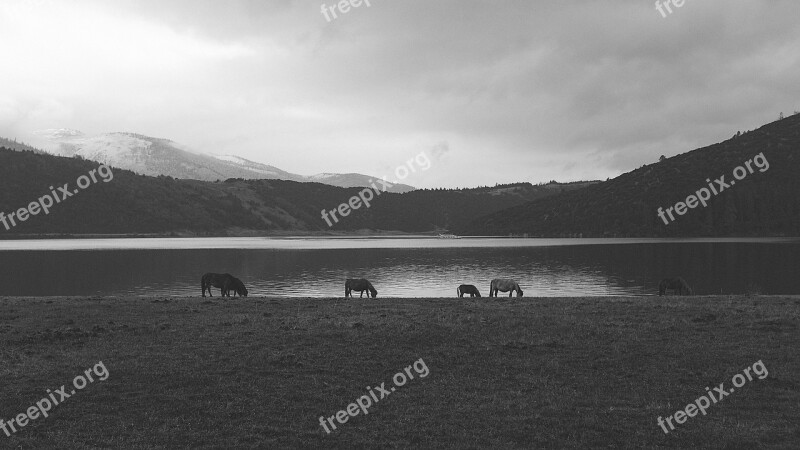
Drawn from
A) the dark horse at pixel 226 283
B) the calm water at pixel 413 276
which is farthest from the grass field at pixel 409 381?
the calm water at pixel 413 276

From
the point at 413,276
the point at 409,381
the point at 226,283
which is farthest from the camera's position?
the point at 413,276

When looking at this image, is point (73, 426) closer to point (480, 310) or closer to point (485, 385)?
point (485, 385)

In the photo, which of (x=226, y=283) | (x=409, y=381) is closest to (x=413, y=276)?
(x=226, y=283)

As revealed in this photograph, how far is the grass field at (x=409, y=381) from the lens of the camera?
12.3 metres

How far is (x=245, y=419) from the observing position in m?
13.1

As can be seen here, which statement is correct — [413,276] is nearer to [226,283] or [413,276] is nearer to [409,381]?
[226,283]

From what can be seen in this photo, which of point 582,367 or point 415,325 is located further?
point 415,325

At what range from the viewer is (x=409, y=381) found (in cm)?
1652

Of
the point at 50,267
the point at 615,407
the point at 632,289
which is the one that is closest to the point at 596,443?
the point at 615,407

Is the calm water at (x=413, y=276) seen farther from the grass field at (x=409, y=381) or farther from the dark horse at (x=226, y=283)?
the grass field at (x=409, y=381)

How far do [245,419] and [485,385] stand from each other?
6.63 metres

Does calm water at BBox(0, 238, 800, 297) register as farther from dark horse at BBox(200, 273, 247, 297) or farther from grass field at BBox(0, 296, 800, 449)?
grass field at BBox(0, 296, 800, 449)

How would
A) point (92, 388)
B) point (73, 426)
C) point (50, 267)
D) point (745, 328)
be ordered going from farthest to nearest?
point (50, 267) → point (745, 328) → point (92, 388) → point (73, 426)

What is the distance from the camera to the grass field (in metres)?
12.3
